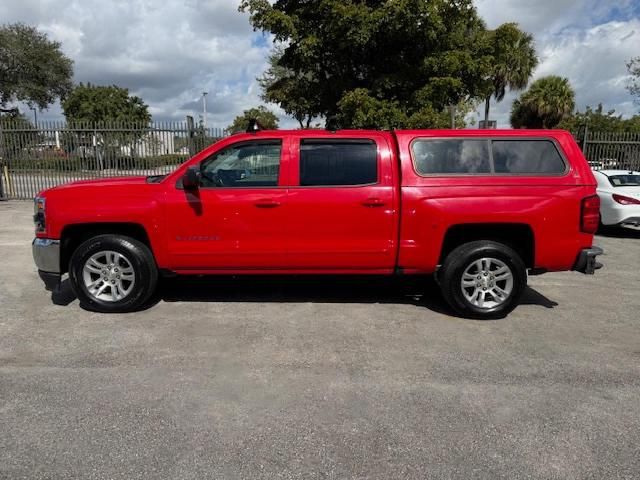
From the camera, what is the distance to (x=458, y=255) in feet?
15.7

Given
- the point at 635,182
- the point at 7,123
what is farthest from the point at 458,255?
the point at 7,123

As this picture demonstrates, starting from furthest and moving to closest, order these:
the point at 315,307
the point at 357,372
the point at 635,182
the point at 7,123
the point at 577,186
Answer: the point at 7,123, the point at 635,182, the point at 315,307, the point at 577,186, the point at 357,372

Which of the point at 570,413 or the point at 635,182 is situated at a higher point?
the point at 635,182

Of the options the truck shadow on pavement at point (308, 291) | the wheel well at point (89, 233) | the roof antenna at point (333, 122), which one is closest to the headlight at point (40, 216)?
the wheel well at point (89, 233)

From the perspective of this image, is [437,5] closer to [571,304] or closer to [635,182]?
[635,182]

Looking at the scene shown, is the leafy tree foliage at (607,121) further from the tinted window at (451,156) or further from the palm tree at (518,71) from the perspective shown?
the tinted window at (451,156)

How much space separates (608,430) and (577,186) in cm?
251

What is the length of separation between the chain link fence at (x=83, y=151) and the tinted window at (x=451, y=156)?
11.0m

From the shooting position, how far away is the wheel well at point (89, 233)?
487cm

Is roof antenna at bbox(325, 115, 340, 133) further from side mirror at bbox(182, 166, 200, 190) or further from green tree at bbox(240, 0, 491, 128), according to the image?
side mirror at bbox(182, 166, 200, 190)

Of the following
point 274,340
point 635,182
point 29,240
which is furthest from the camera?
point 635,182

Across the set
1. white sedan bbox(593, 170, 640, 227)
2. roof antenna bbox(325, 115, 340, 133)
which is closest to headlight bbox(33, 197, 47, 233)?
white sedan bbox(593, 170, 640, 227)

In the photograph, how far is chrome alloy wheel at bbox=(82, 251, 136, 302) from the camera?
485 cm

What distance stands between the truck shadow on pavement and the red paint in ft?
2.25
